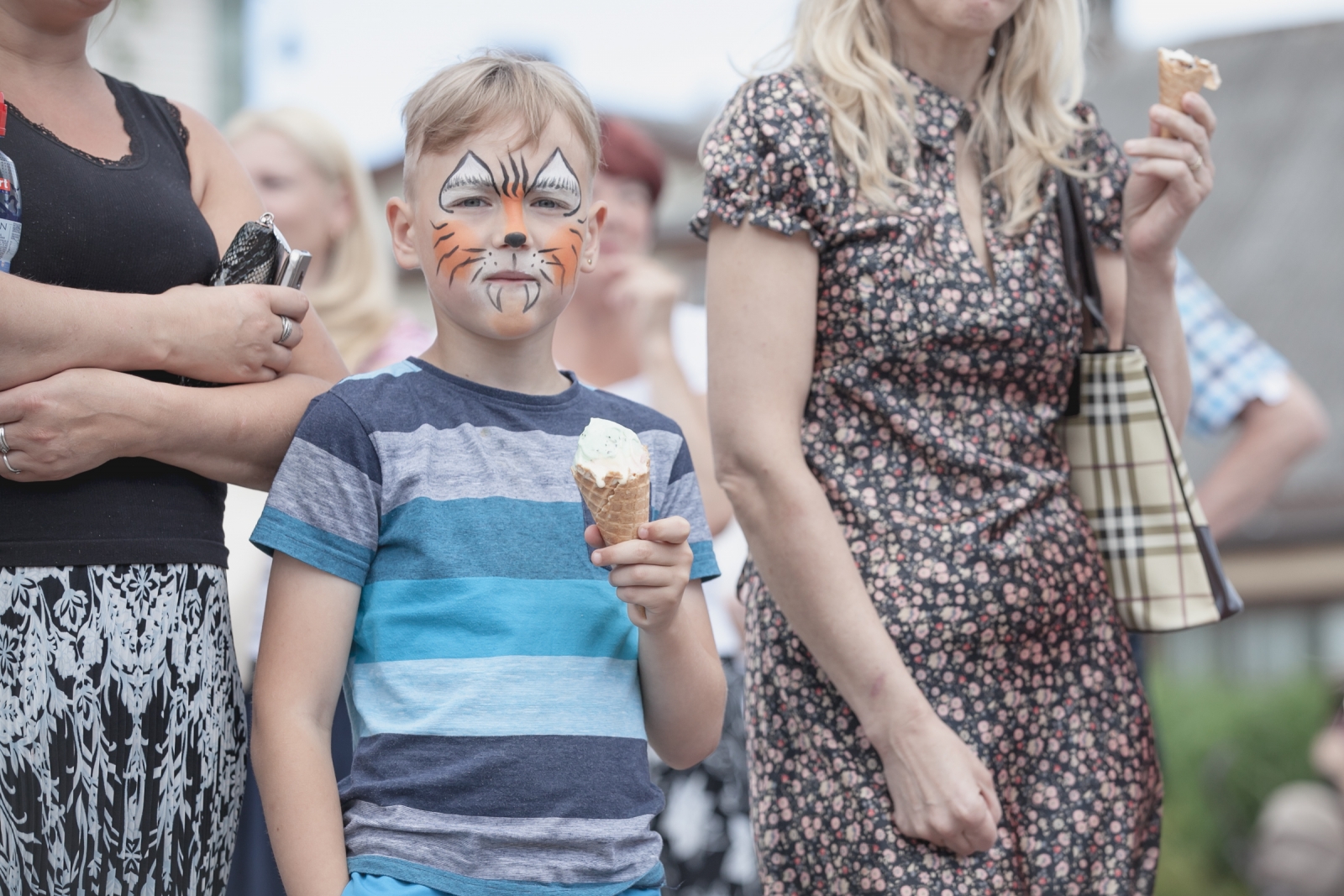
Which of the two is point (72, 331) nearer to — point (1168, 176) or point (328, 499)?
point (328, 499)

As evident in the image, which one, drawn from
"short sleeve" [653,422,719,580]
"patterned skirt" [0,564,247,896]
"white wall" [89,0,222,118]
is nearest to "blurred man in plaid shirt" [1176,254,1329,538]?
"short sleeve" [653,422,719,580]

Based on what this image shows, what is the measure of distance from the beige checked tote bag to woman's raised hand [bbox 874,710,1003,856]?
492 millimetres

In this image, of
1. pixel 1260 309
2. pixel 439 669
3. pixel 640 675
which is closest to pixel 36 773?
pixel 439 669

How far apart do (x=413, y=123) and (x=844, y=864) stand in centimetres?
139

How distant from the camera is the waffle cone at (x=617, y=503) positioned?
1873mm

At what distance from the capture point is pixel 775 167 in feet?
8.24

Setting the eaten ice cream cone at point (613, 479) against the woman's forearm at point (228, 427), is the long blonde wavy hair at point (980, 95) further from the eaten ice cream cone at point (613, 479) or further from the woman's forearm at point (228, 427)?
the woman's forearm at point (228, 427)

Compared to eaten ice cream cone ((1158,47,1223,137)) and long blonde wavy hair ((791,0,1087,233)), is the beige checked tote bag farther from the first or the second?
eaten ice cream cone ((1158,47,1223,137))

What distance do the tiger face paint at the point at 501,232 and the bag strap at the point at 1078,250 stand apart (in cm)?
99

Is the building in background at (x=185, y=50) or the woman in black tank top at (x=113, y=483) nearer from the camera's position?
the woman in black tank top at (x=113, y=483)

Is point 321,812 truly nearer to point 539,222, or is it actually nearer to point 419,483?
point 419,483

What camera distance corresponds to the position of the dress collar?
2.66 m

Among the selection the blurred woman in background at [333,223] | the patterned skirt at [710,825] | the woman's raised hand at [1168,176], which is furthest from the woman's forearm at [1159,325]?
the blurred woman in background at [333,223]

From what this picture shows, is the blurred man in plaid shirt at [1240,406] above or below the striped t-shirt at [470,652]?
above
